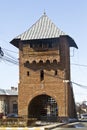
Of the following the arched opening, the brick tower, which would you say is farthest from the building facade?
the brick tower

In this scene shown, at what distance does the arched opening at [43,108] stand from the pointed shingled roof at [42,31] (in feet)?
25.1

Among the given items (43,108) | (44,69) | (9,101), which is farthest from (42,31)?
(9,101)

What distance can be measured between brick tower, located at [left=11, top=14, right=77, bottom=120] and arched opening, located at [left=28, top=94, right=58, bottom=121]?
13 centimetres

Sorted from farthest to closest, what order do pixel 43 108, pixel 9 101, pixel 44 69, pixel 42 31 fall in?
pixel 9 101 → pixel 43 108 → pixel 42 31 → pixel 44 69

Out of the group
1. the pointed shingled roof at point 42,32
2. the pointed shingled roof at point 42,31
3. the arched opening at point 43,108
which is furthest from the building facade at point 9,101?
the pointed shingled roof at point 42,31

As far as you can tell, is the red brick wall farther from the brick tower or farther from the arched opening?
the arched opening

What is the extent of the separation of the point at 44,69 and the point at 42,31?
195 inches

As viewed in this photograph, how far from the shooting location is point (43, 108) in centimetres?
5728

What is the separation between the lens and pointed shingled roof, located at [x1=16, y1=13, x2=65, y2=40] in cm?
5319

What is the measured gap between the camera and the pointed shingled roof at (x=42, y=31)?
174ft

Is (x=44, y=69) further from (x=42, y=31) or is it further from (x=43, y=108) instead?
(x=43, y=108)

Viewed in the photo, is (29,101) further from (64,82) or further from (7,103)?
(7,103)

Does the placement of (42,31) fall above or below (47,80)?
above

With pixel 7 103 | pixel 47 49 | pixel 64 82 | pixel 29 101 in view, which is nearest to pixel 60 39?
pixel 47 49
